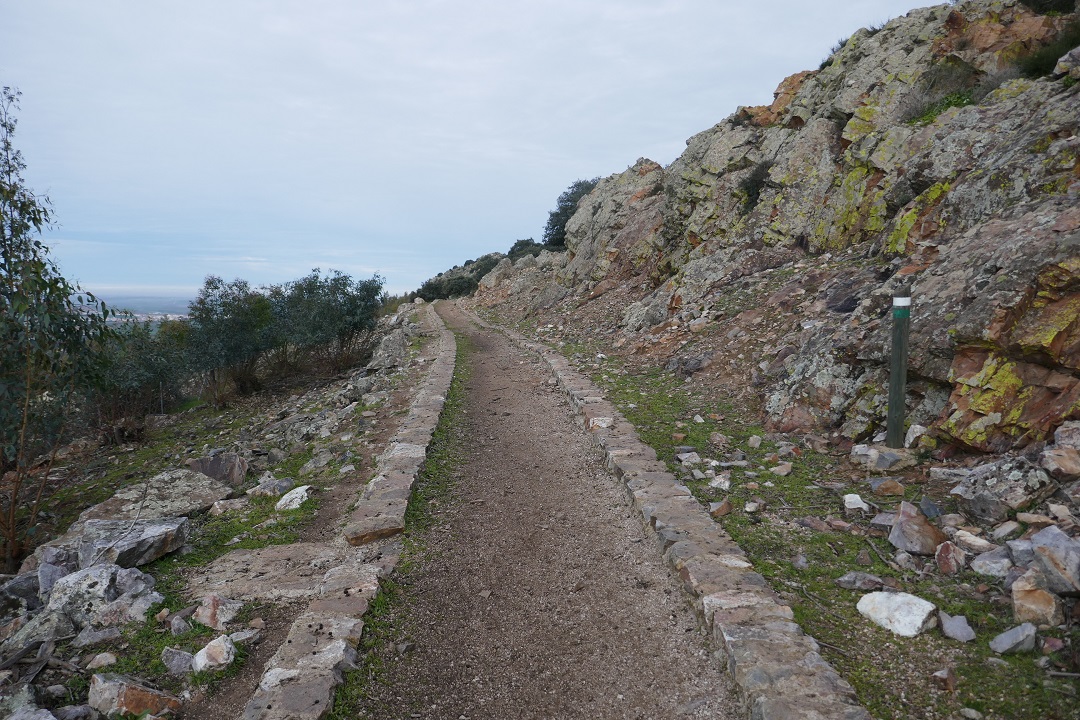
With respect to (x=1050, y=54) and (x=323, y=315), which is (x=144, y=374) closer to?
(x=323, y=315)

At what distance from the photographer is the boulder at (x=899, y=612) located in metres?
3.00

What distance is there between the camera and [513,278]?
32.6 m

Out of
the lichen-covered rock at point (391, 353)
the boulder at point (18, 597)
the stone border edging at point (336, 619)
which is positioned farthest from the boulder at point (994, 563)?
the lichen-covered rock at point (391, 353)

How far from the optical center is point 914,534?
368 cm

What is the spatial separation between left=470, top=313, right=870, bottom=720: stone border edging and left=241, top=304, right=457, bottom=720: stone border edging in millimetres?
2076

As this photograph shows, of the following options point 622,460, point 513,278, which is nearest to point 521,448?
point 622,460

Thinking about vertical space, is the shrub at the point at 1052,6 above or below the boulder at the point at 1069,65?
above

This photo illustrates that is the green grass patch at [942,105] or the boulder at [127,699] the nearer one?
the boulder at [127,699]

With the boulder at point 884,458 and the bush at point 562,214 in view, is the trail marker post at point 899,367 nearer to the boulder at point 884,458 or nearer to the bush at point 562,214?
the boulder at point 884,458

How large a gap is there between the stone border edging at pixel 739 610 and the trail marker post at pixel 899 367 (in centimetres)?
191

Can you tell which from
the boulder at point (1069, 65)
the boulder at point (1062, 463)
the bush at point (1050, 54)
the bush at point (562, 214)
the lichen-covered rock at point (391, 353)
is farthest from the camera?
the bush at point (562, 214)

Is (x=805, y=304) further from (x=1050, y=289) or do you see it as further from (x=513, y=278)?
(x=513, y=278)

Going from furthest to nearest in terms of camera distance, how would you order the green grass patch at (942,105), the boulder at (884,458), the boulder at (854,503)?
the green grass patch at (942,105)
the boulder at (884,458)
the boulder at (854,503)

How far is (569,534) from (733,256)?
9049mm
